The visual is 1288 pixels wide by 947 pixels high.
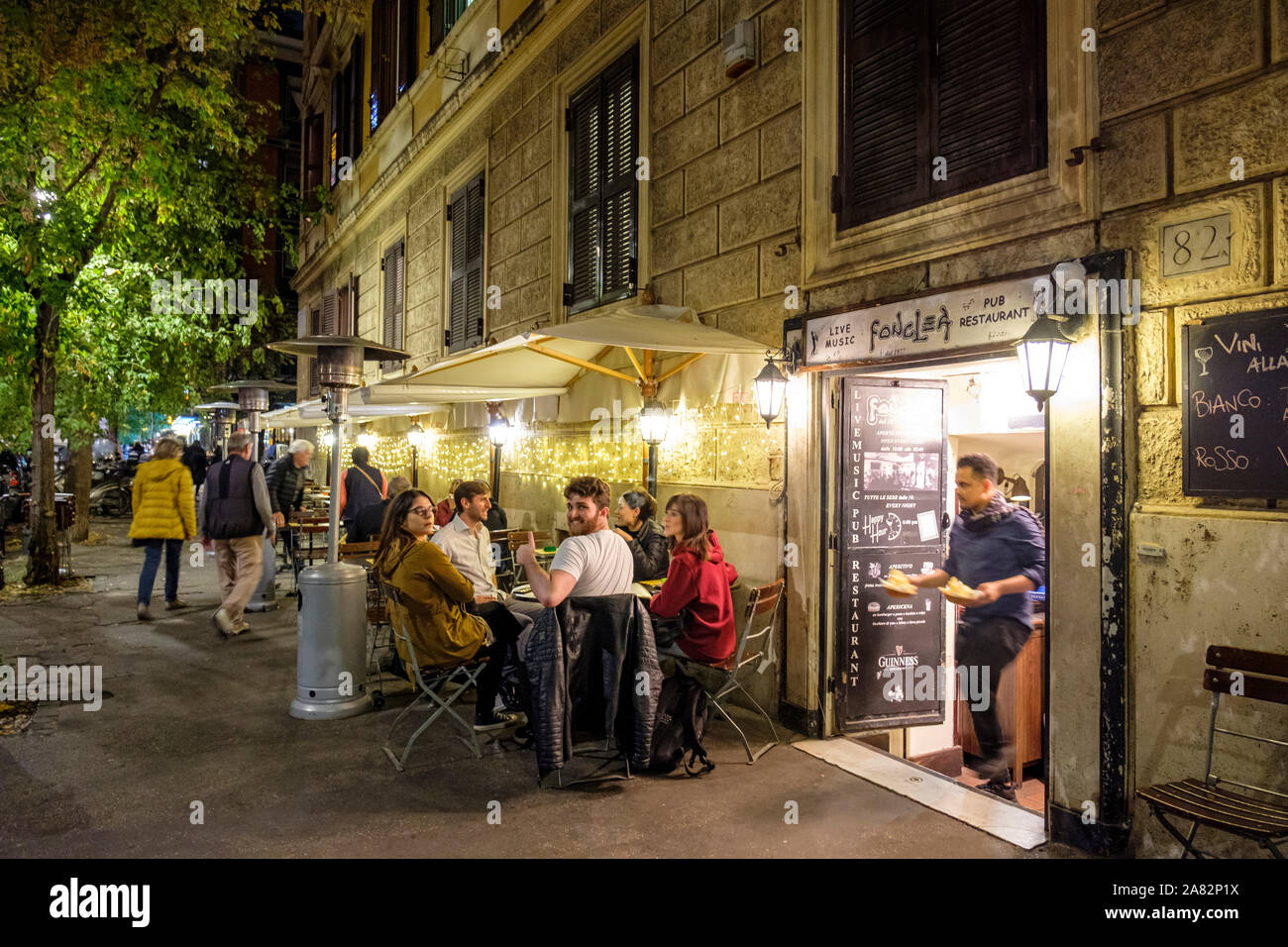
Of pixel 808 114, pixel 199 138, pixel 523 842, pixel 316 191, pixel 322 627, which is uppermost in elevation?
pixel 316 191

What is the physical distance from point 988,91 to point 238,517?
7.34m

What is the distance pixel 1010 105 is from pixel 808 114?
1556mm

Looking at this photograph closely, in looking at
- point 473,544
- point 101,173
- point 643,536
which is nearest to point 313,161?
point 101,173

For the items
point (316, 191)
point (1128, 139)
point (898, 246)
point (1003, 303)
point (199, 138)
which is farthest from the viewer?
point (316, 191)

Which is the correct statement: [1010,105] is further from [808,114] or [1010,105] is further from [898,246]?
[808,114]

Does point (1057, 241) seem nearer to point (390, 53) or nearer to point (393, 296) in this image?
point (393, 296)

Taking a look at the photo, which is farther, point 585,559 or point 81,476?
point 81,476

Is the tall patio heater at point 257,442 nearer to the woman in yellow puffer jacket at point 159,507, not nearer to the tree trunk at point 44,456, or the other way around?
the woman in yellow puffer jacket at point 159,507

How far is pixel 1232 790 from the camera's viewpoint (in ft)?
10.9

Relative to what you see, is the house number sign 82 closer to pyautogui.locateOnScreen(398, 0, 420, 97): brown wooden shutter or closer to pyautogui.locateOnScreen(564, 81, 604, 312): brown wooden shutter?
pyautogui.locateOnScreen(564, 81, 604, 312): brown wooden shutter

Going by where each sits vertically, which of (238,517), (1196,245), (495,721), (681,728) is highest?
(1196,245)

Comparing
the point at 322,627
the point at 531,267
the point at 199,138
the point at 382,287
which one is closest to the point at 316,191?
the point at 382,287

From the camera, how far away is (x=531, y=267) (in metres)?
9.82

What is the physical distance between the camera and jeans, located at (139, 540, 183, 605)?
871cm
